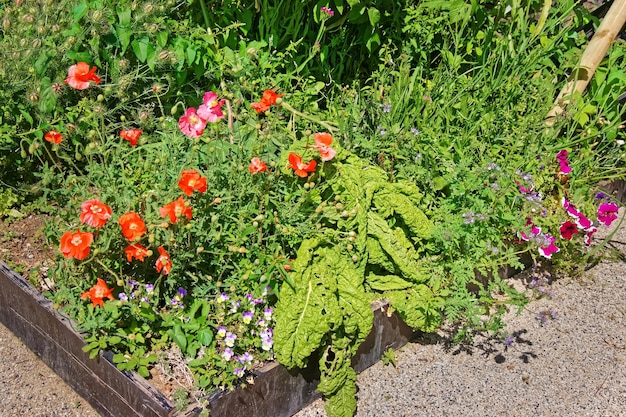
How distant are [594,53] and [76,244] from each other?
3.32 metres

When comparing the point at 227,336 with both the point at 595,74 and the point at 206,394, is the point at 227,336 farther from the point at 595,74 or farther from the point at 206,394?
the point at 595,74

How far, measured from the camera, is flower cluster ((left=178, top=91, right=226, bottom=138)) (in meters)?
2.95

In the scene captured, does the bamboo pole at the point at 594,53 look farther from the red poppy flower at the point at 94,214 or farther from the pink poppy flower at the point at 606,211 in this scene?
the red poppy flower at the point at 94,214

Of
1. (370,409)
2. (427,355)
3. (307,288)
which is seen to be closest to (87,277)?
(307,288)

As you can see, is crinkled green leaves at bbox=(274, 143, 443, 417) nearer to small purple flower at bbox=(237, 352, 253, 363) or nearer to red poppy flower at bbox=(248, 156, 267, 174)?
small purple flower at bbox=(237, 352, 253, 363)

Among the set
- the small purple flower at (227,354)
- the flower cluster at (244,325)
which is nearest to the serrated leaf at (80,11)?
the flower cluster at (244,325)

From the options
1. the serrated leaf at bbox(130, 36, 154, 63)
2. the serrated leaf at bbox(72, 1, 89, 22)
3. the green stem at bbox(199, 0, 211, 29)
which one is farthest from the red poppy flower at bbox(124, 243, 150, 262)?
the green stem at bbox(199, 0, 211, 29)

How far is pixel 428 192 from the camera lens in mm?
3637

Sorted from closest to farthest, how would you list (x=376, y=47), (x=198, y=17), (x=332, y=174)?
1. (x=332, y=174)
2. (x=198, y=17)
3. (x=376, y=47)

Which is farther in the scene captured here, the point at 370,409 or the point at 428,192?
the point at 428,192

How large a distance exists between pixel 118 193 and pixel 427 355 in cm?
161

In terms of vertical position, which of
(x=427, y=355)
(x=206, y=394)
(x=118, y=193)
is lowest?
(x=427, y=355)

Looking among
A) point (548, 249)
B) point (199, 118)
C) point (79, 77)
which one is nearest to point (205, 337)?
point (199, 118)

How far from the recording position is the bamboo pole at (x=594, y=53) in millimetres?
4309
